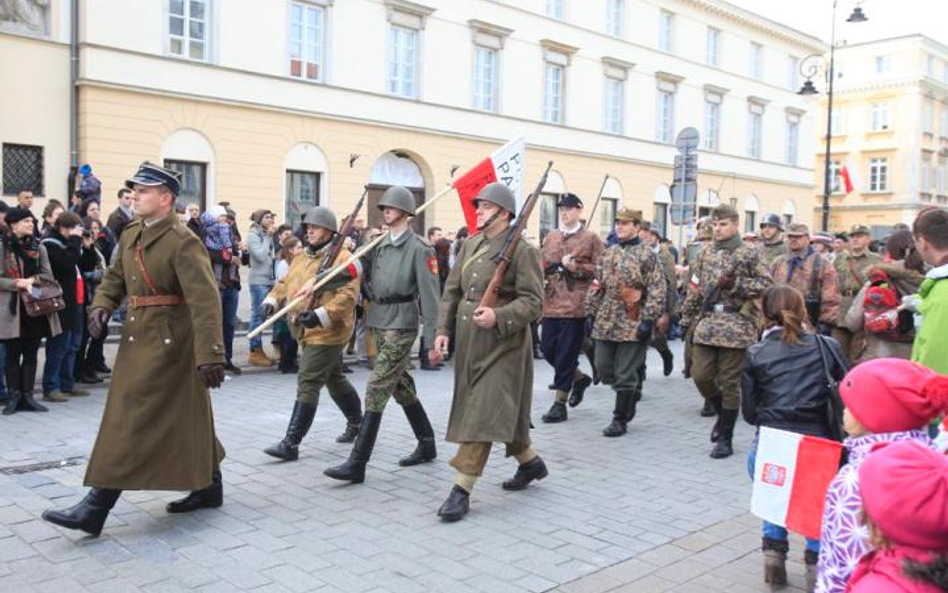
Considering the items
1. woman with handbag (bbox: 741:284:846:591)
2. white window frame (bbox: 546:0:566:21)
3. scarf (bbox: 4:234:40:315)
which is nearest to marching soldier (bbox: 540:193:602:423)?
woman with handbag (bbox: 741:284:846:591)

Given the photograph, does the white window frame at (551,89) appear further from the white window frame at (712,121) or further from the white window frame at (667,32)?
the white window frame at (712,121)

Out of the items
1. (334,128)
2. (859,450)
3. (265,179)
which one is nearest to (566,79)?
(334,128)

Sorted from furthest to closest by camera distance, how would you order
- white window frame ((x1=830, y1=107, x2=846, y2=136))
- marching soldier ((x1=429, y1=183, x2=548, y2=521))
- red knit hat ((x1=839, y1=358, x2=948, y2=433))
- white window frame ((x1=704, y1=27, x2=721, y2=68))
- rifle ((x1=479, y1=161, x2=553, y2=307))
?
white window frame ((x1=830, y1=107, x2=846, y2=136)), white window frame ((x1=704, y1=27, x2=721, y2=68)), rifle ((x1=479, y1=161, x2=553, y2=307)), marching soldier ((x1=429, y1=183, x2=548, y2=521)), red knit hat ((x1=839, y1=358, x2=948, y2=433))

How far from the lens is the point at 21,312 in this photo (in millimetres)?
8484

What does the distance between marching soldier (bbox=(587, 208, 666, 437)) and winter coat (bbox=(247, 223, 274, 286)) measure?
6.36 m

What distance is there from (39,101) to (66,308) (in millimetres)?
10948

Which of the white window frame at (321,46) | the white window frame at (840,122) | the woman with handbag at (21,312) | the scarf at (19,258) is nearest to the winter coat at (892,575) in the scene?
the woman with handbag at (21,312)

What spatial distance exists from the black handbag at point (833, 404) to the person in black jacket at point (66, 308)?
7128mm

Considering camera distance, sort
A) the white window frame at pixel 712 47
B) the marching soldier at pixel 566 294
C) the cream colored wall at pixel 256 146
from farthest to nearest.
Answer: the white window frame at pixel 712 47 → the cream colored wall at pixel 256 146 → the marching soldier at pixel 566 294

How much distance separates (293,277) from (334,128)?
16872mm

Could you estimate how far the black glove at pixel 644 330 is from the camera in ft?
25.7

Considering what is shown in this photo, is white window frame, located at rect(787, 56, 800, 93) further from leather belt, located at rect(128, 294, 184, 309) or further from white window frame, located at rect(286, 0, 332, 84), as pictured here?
leather belt, located at rect(128, 294, 184, 309)

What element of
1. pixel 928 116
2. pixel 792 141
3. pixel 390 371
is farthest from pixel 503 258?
pixel 928 116

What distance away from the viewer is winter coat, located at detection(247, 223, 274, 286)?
42.9 ft
